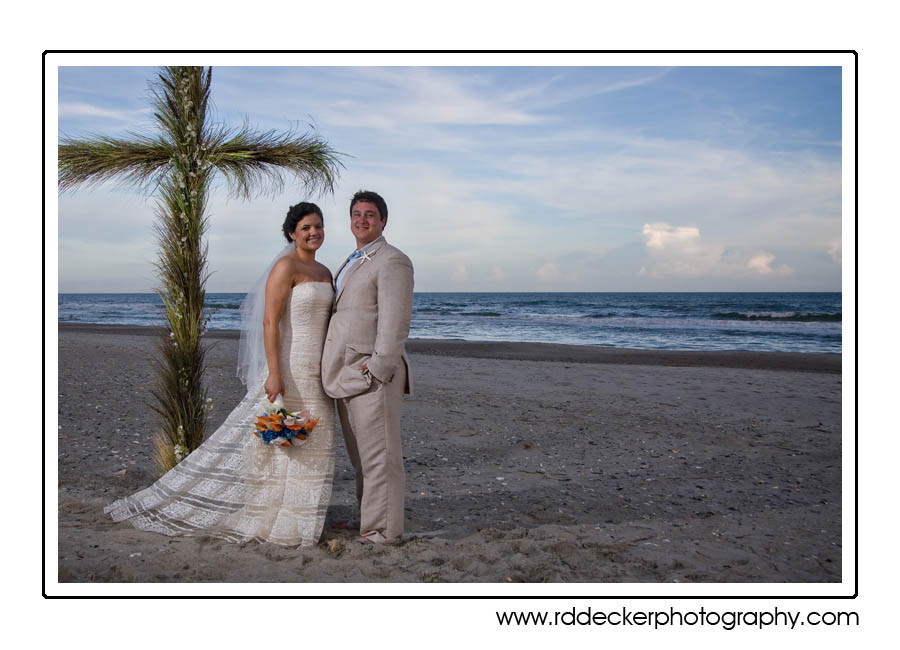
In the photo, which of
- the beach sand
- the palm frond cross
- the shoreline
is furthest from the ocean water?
the palm frond cross

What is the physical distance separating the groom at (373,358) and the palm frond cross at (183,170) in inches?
40.1

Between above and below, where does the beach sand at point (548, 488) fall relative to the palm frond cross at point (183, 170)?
below

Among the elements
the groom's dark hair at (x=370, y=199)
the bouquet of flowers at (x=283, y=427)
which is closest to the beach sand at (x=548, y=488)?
the bouquet of flowers at (x=283, y=427)

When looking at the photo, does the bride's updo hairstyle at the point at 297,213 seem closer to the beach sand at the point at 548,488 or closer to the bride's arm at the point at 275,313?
the bride's arm at the point at 275,313

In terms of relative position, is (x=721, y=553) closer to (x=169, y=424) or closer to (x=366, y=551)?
(x=366, y=551)

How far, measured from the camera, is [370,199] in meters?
4.42

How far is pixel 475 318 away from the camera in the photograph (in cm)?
3725

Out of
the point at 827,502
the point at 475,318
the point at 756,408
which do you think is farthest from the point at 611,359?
the point at 475,318

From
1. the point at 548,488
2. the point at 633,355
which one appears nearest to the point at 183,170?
the point at 548,488

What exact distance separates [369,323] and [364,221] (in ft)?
2.23

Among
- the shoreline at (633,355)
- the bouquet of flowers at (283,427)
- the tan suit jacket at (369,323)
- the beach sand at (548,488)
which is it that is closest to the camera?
the beach sand at (548,488)

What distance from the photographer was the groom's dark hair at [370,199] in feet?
14.5

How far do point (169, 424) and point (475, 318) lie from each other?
32.3m
